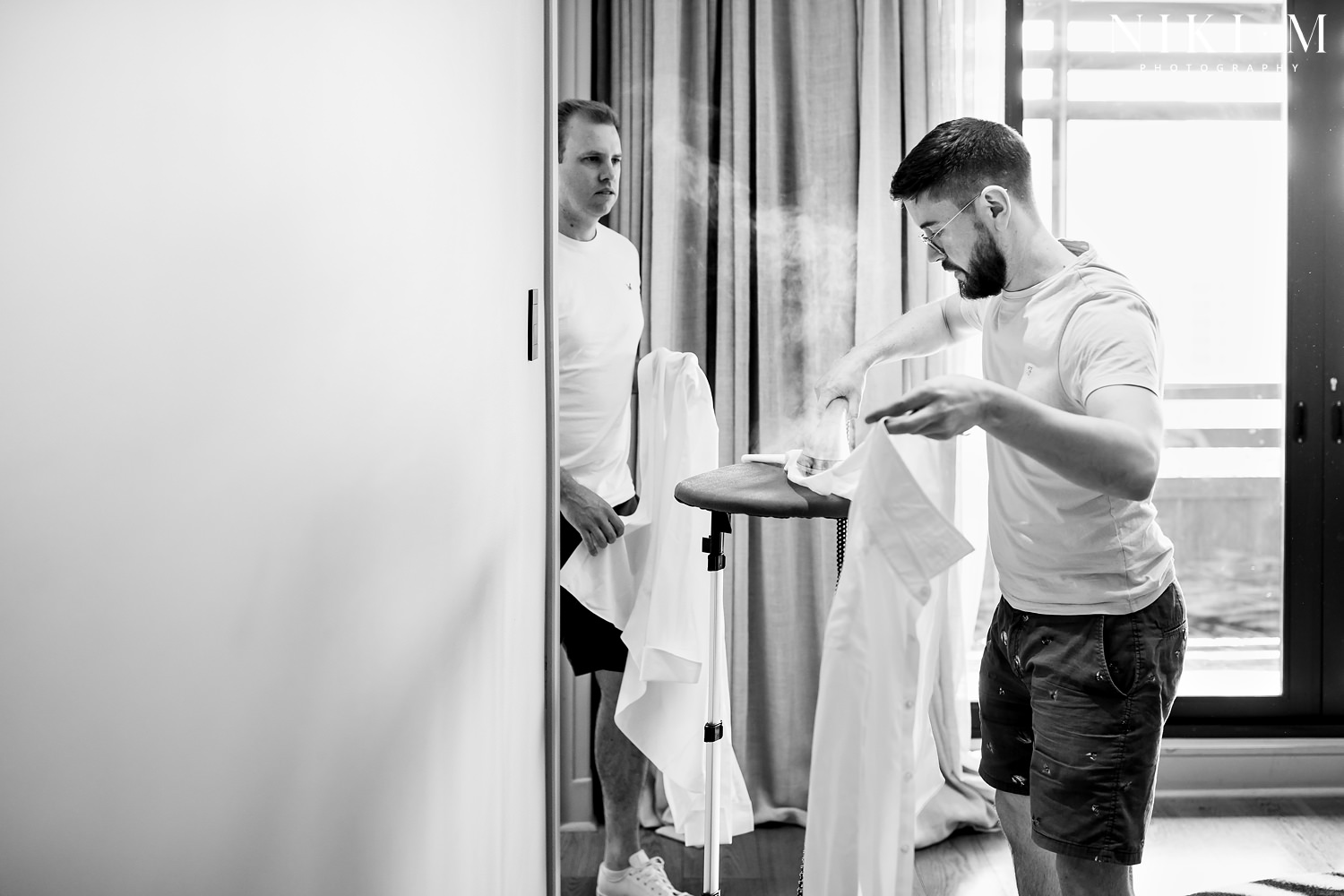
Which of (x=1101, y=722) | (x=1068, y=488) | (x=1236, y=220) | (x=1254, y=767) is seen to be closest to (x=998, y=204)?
(x=1068, y=488)

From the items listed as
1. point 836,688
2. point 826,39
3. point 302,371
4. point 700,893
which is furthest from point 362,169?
point 826,39

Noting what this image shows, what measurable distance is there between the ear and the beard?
21 millimetres

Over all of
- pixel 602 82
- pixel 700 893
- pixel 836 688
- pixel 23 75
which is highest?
pixel 602 82

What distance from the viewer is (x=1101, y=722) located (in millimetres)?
1310

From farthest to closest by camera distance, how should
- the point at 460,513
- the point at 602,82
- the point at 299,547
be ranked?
1. the point at 602,82
2. the point at 460,513
3. the point at 299,547

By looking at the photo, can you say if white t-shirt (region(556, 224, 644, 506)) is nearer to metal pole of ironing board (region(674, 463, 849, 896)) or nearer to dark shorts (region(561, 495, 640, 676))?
dark shorts (region(561, 495, 640, 676))

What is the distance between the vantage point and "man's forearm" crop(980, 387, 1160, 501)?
969mm

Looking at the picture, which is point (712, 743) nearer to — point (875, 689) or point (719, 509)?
point (719, 509)

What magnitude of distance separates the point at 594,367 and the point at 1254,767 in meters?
2.12

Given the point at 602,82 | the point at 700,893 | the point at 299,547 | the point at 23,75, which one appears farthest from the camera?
the point at 602,82

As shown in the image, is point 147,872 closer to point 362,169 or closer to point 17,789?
point 17,789

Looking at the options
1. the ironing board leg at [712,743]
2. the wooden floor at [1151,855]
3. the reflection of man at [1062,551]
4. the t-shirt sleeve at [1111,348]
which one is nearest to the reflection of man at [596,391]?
the wooden floor at [1151,855]

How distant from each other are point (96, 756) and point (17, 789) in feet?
0.10

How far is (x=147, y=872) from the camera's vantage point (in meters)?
0.44
